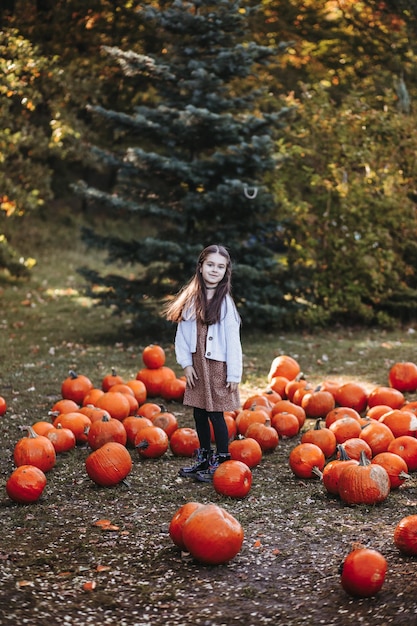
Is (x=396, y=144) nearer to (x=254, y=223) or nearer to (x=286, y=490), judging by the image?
(x=254, y=223)

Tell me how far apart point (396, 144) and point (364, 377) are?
16.0 feet

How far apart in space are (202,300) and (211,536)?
1867mm

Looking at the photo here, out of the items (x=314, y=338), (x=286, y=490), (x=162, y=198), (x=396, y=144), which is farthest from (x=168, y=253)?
(x=286, y=490)

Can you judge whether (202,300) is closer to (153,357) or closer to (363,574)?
(153,357)

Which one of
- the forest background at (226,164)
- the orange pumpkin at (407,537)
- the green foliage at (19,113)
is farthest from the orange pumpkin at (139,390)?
the green foliage at (19,113)

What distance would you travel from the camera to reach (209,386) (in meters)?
4.99

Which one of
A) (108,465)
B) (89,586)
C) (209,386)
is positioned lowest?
(108,465)

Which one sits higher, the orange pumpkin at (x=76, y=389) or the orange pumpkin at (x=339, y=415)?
the orange pumpkin at (x=339, y=415)

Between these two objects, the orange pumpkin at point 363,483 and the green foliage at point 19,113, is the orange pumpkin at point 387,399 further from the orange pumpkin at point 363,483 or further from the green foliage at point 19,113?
the green foliage at point 19,113

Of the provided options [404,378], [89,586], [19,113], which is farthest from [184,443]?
[19,113]

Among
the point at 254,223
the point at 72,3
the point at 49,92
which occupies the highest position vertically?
the point at 72,3

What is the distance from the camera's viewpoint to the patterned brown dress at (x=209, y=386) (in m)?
4.98

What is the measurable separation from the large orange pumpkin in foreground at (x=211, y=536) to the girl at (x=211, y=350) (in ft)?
4.31

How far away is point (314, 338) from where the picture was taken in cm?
1024
